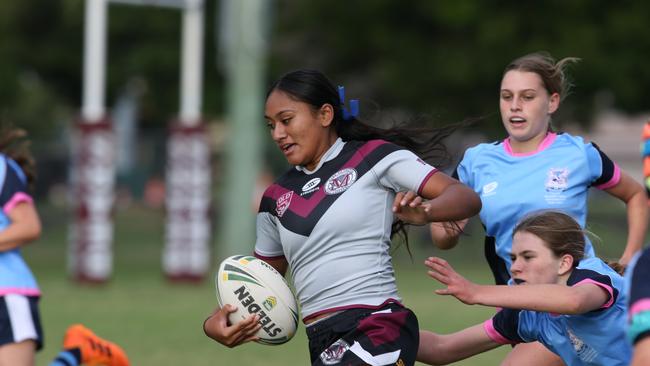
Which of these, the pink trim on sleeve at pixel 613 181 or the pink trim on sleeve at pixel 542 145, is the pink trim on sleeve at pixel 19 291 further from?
the pink trim on sleeve at pixel 613 181

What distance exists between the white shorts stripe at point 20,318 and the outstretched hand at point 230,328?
903 millimetres

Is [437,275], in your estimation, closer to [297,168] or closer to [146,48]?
[297,168]

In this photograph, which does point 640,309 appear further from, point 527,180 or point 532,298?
point 527,180

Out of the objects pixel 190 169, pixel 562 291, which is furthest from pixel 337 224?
pixel 190 169

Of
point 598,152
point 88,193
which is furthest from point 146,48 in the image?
point 598,152

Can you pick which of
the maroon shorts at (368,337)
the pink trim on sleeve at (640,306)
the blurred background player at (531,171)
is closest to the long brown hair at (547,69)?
the blurred background player at (531,171)

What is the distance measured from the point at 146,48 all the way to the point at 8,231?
2277cm

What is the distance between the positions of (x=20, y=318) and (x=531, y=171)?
8.30 ft

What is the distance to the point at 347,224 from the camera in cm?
562

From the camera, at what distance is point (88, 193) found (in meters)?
18.6

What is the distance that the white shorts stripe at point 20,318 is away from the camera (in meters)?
6.10

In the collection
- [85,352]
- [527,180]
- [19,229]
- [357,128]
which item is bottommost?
[85,352]

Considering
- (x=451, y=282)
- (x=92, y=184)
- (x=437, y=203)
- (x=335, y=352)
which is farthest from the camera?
(x=92, y=184)

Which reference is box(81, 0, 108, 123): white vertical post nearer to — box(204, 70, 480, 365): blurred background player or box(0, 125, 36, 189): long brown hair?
box(0, 125, 36, 189): long brown hair
